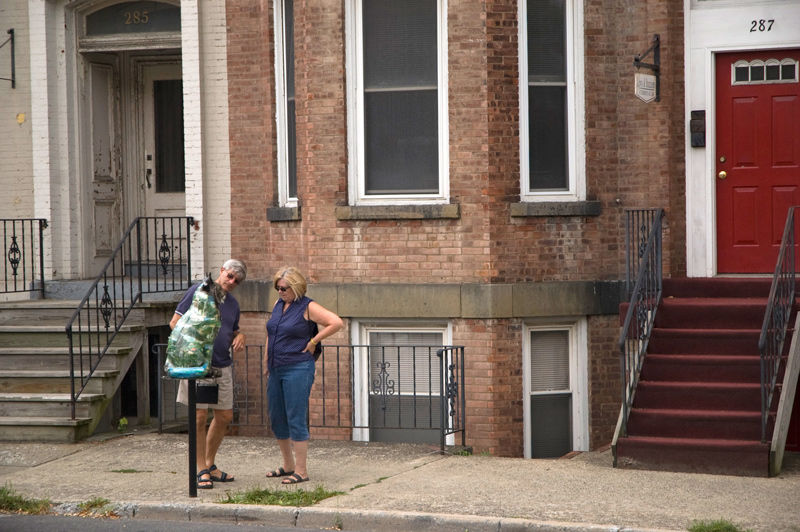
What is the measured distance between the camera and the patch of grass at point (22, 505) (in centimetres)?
767

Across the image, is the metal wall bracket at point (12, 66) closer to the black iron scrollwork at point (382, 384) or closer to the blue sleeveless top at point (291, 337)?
→ the black iron scrollwork at point (382, 384)

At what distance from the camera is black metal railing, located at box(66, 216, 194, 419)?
1054cm

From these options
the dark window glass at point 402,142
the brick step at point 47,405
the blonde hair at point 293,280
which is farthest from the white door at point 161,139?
the blonde hair at point 293,280

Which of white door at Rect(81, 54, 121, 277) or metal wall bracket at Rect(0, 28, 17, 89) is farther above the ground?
metal wall bracket at Rect(0, 28, 17, 89)

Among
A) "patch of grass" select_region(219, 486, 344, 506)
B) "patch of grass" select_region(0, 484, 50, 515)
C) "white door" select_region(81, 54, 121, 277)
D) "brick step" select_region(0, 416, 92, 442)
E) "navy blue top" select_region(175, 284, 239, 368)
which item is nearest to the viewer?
"patch of grass" select_region(219, 486, 344, 506)

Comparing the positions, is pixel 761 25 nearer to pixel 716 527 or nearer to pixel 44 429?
pixel 716 527

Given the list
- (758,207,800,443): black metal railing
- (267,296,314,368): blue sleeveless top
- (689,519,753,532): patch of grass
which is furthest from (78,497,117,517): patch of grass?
(758,207,800,443): black metal railing

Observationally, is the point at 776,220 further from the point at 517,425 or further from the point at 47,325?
the point at 47,325

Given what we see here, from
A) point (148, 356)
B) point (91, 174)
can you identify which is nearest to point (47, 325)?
point (148, 356)

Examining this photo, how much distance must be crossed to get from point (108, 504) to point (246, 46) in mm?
6029

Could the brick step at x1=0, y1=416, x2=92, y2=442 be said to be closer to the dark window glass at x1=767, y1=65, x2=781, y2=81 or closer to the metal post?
the metal post

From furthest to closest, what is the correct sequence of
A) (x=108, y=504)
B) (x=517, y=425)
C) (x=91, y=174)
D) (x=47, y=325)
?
(x=91, y=174), (x=47, y=325), (x=517, y=425), (x=108, y=504)

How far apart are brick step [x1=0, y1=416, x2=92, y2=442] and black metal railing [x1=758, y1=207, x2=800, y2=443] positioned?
630 centimetres

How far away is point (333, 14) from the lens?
10.8 metres
